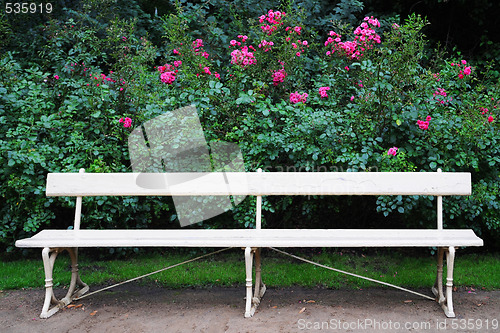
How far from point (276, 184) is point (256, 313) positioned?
98 centimetres

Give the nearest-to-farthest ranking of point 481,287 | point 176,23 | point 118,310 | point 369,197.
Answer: point 118,310
point 481,287
point 369,197
point 176,23

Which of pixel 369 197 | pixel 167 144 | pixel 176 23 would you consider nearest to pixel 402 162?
pixel 369 197

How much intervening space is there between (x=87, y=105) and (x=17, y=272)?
1.66 m

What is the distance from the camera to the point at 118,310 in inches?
136

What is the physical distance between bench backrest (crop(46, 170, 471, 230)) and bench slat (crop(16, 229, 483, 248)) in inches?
7.1

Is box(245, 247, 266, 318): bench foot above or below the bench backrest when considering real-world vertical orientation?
below

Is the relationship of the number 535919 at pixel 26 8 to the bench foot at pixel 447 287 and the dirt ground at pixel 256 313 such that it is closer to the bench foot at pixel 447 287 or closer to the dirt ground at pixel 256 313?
the dirt ground at pixel 256 313

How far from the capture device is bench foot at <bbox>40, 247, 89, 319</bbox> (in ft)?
10.9

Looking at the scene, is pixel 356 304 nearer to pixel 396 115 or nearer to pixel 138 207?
pixel 396 115

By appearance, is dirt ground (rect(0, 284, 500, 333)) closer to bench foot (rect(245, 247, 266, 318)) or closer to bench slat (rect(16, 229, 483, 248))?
bench foot (rect(245, 247, 266, 318))

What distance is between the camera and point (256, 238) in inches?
133

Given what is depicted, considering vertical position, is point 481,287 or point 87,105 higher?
point 87,105
